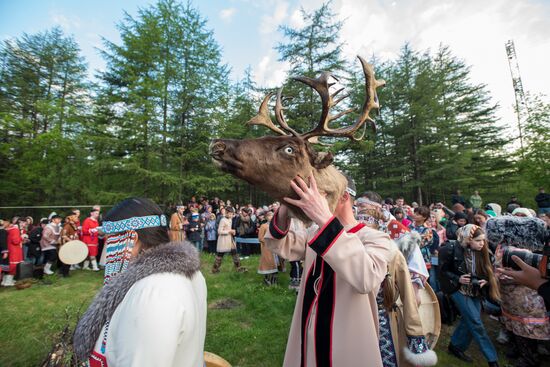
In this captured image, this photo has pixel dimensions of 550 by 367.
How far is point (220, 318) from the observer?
20.5 feet

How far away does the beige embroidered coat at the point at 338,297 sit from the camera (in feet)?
5.30

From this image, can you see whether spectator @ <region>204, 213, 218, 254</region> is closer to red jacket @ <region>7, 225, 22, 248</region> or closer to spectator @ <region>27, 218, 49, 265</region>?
spectator @ <region>27, 218, 49, 265</region>

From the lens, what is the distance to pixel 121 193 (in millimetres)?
17406

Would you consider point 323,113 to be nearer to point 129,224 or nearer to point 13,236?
point 129,224

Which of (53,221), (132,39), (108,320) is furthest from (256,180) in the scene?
(132,39)

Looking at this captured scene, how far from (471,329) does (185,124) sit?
19761 millimetres

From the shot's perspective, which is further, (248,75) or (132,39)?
(248,75)

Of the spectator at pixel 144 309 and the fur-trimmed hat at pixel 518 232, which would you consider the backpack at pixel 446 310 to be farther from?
the spectator at pixel 144 309

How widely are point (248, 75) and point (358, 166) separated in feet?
51.6

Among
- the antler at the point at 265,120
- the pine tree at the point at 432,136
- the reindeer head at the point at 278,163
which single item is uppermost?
the pine tree at the point at 432,136

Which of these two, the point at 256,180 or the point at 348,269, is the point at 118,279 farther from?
the point at 348,269

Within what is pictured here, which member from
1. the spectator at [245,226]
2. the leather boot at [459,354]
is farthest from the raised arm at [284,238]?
the spectator at [245,226]

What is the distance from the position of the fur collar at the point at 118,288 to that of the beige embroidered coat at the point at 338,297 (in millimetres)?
794

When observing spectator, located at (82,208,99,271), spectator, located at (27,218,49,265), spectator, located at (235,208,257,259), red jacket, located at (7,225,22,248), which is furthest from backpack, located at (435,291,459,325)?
spectator, located at (27,218,49,265)
